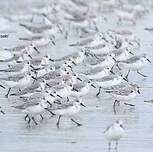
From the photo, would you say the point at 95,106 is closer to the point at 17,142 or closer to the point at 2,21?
the point at 17,142

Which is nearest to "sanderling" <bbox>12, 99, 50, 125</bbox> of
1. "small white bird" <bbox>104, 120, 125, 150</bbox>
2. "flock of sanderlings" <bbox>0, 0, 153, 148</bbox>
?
"flock of sanderlings" <bbox>0, 0, 153, 148</bbox>

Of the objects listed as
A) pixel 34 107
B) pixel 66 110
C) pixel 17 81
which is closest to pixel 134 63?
pixel 17 81

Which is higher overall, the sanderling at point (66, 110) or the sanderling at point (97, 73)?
the sanderling at point (66, 110)

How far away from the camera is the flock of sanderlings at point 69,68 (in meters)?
15.5

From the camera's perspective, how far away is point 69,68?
19547 millimetres

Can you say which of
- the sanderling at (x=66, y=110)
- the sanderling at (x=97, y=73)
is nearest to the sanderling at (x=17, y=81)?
the sanderling at (x=97, y=73)

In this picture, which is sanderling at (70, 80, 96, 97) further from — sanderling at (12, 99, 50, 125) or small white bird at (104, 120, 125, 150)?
small white bird at (104, 120, 125, 150)

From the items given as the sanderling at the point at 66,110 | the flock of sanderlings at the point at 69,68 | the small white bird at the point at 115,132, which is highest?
the small white bird at the point at 115,132

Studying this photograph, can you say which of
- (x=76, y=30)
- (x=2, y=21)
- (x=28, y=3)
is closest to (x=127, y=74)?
(x=76, y=30)

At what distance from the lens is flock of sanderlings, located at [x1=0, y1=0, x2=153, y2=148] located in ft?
50.9

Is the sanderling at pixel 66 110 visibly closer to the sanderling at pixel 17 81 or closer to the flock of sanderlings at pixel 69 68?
the flock of sanderlings at pixel 69 68

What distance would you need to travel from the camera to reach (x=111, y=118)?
15969 millimetres

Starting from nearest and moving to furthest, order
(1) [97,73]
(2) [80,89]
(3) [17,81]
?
(2) [80,89], (3) [17,81], (1) [97,73]

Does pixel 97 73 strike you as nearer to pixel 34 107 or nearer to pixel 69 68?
pixel 69 68
